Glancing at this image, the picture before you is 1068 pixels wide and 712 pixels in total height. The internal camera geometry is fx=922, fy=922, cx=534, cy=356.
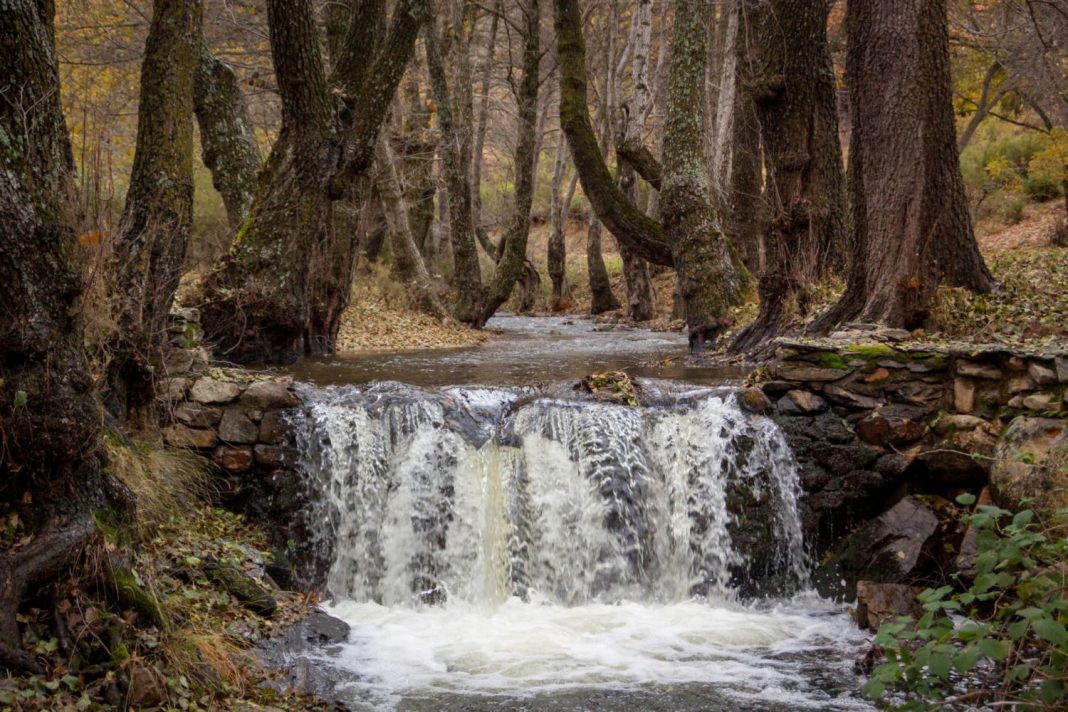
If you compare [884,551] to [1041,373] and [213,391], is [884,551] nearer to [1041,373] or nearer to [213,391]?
[1041,373]

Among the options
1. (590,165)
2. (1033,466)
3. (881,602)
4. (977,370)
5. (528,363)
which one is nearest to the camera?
(1033,466)

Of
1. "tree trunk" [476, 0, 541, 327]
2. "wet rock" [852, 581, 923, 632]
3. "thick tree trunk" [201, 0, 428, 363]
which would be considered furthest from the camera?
"tree trunk" [476, 0, 541, 327]

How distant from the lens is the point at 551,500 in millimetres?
7605

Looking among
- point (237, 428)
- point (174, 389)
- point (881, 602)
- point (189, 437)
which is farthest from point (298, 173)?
point (881, 602)

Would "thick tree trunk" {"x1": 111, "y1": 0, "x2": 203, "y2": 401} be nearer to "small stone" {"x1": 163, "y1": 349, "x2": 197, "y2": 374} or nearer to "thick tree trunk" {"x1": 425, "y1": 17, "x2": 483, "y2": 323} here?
"small stone" {"x1": 163, "y1": 349, "x2": 197, "y2": 374}

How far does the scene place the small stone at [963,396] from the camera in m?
7.32

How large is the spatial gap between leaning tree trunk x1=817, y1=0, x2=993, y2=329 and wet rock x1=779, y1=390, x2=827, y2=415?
138 cm

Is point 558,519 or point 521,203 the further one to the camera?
point 521,203

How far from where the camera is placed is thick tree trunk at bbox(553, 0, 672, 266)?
45.2ft

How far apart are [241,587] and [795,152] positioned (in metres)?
8.15

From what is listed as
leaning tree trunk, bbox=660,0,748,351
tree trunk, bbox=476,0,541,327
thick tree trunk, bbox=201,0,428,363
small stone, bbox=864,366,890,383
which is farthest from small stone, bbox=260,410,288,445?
tree trunk, bbox=476,0,541,327

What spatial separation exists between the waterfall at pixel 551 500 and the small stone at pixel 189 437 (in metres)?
0.73

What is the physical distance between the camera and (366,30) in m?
11.3

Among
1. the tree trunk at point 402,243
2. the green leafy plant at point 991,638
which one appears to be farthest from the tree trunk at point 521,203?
the green leafy plant at point 991,638
